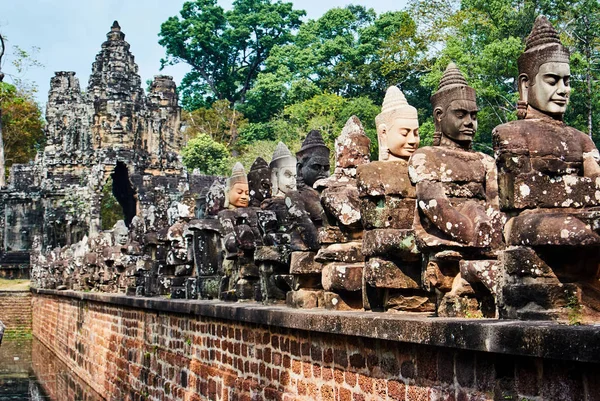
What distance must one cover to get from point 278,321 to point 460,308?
220 centimetres

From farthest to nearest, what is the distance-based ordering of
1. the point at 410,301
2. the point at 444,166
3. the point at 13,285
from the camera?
the point at 13,285 → the point at 410,301 → the point at 444,166

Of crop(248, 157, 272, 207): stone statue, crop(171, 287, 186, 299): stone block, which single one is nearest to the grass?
crop(171, 287, 186, 299): stone block

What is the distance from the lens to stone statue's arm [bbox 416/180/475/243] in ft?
16.6

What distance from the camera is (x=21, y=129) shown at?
6003cm

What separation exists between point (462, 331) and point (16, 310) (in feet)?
106

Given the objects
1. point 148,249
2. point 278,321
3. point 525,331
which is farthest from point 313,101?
point 525,331

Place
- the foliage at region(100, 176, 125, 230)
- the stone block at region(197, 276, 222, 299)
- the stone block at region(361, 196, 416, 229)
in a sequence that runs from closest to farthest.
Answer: the stone block at region(361, 196, 416, 229) → the stone block at region(197, 276, 222, 299) → the foliage at region(100, 176, 125, 230)

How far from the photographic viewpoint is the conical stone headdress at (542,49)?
4.76 m

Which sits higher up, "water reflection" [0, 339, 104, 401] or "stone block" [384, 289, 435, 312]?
"stone block" [384, 289, 435, 312]

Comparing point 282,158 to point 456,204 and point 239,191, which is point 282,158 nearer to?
point 239,191

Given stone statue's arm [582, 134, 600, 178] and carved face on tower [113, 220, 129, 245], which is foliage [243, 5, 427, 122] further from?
stone statue's arm [582, 134, 600, 178]

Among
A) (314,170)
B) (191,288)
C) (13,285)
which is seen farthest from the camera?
(13,285)

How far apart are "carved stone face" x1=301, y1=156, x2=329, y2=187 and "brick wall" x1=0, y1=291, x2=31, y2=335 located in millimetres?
28008

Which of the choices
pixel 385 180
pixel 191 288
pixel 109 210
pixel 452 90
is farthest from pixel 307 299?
pixel 109 210
